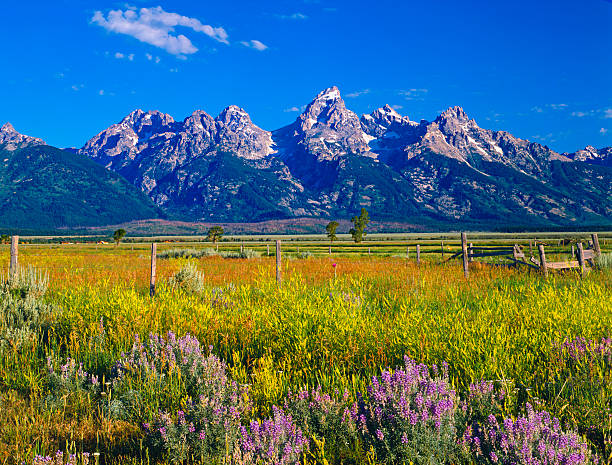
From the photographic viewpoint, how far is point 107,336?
681 cm

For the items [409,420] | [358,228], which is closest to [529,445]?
[409,420]

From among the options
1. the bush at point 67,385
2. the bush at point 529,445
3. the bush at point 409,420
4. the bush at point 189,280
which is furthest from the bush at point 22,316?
the bush at point 529,445

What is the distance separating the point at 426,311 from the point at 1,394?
6018mm

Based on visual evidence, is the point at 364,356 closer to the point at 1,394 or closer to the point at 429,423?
the point at 429,423

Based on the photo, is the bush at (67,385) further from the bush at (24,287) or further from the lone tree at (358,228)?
the lone tree at (358,228)

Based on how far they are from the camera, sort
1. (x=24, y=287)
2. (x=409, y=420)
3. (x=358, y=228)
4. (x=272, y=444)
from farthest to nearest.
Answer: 1. (x=358, y=228)
2. (x=24, y=287)
3. (x=409, y=420)
4. (x=272, y=444)

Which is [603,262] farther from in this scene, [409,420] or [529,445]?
[409,420]

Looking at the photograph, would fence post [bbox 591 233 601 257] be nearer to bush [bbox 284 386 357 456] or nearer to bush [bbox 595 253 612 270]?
bush [bbox 595 253 612 270]

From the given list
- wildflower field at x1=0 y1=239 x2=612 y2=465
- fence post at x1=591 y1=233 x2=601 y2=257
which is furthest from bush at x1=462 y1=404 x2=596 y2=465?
fence post at x1=591 y1=233 x2=601 y2=257

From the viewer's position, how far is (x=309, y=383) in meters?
5.04

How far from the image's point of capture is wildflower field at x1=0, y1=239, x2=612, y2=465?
341cm

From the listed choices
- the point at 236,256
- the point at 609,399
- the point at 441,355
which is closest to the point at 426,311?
the point at 441,355

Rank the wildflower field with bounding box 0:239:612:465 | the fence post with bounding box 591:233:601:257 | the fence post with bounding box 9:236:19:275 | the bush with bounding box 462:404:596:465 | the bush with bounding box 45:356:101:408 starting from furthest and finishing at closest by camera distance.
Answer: the fence post with bounding box 591:233:601:257 → the fence post with bounding box 9:236:19:275 → the bush with bounding box 45:356:101:408 → the wildflower field with bounding box 0:239:612:465 → the bush with bounding box 462:404:596:465

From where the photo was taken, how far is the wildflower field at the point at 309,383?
341 cm
